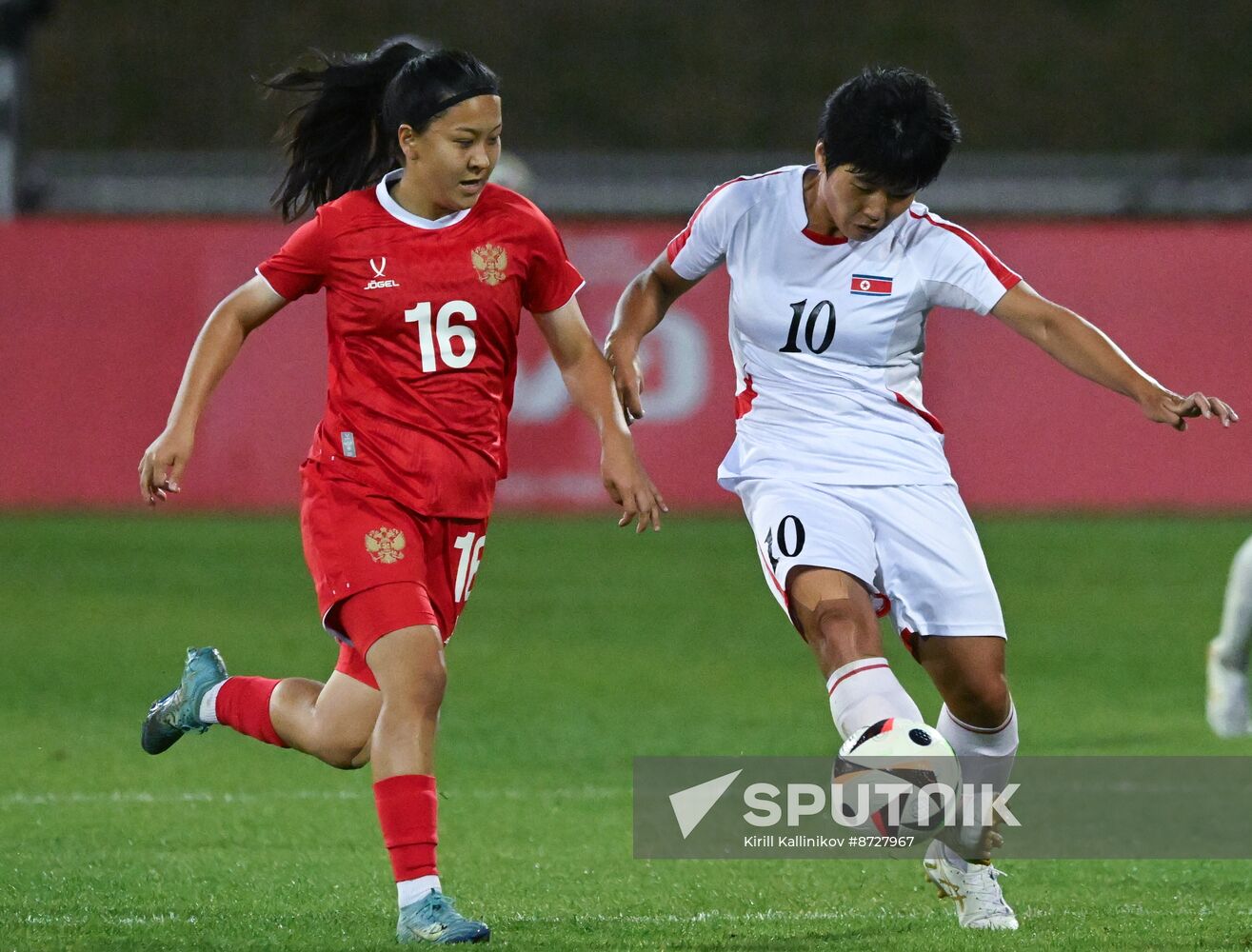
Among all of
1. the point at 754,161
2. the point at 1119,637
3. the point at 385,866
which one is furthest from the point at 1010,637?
the point at 754,161

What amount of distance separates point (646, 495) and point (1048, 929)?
1.40 m

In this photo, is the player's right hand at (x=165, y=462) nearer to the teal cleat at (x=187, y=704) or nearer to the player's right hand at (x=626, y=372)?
the teal cleat at (x=187, y=704)

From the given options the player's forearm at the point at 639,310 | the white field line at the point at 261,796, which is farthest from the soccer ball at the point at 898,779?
the white field line at the point at 261,796

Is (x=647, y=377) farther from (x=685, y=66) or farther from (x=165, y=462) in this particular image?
(x=685, y=66)

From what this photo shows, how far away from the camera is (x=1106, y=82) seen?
26.5m

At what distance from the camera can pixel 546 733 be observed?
8258 millimetres

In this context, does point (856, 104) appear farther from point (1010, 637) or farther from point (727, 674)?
point (1010, 637)

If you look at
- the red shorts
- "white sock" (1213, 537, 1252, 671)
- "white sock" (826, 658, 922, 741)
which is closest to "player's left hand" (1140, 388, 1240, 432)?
"white sock" (826, 658, 922, 741)

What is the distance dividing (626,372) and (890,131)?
0.96m

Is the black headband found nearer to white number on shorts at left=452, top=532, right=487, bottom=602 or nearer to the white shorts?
white number on shorts at left=452, top=532, right=487, bottom=602

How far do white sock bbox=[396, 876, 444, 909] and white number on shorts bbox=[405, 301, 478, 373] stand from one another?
3.96 feet

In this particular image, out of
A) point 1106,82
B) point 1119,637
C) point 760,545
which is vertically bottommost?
point 1119,637

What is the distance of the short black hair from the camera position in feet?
15.3

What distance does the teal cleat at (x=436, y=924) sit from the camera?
4.44m
